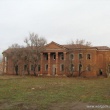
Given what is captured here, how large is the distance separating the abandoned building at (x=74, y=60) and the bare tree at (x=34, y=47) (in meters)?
2.51

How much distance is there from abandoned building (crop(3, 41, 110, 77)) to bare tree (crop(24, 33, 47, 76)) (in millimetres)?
2508

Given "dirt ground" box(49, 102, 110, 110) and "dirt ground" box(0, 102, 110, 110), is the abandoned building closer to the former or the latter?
"dirt ground" box(49, 102, 110, 110)

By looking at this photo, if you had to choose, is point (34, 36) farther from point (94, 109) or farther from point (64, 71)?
point (94, 109)

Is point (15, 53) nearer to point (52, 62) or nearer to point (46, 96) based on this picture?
point (52, 62)

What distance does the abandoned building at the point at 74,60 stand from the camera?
195ft

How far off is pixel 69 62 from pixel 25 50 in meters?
11.1

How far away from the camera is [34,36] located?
57.8 meters

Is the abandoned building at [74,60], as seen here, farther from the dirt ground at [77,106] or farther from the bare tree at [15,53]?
the dirt ground at [77,106]

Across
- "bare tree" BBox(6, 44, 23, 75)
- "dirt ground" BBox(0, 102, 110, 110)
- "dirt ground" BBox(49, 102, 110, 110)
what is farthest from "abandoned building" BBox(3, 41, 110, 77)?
"dirt ground" BBox(0, 102, 110, 110)

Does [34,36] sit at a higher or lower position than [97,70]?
higher

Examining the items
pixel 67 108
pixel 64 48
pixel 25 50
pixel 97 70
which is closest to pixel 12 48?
pixel 25 50

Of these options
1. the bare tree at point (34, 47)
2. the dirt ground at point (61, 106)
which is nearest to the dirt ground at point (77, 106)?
the dirt ground at point (61, 106)

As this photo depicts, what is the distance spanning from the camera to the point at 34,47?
56344mm

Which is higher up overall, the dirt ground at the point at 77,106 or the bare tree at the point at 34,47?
the bare tree at the point at 34,47
